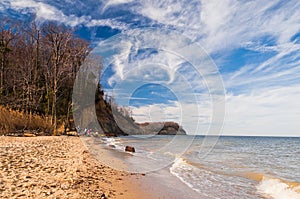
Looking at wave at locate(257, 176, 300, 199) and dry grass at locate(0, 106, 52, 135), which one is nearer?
wave at locate(257, 176, 300, 199)

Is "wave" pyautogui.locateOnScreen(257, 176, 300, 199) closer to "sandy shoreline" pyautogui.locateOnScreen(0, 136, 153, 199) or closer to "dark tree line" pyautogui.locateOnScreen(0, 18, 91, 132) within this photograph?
"sandy shoreline" pyautogui.locateOnScreen(0, 136, 153, 199)

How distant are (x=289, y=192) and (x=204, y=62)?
18.5 ft

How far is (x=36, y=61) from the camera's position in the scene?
91.8 ft

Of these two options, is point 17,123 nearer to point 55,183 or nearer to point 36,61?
point 36,61

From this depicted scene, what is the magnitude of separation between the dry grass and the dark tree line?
2.16 metres

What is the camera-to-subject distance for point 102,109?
1945 inches

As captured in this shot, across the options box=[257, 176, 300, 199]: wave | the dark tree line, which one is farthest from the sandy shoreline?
the dark tree line

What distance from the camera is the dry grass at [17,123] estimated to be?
15.9 meters

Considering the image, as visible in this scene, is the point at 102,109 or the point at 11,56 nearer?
the point at 11,56

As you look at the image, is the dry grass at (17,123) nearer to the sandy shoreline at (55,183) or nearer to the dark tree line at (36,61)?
the dark tree line at (36,61)

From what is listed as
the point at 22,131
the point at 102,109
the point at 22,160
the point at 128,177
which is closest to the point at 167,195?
the point at 128,177

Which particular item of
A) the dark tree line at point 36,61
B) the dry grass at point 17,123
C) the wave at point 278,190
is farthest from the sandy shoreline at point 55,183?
the dark tree line at point 36,61

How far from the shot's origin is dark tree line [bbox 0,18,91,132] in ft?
81.1

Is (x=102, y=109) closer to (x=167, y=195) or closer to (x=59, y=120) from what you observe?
(x=59, y=120)
